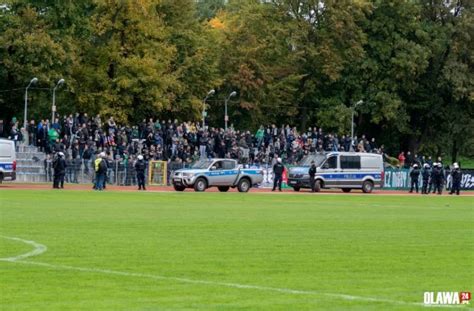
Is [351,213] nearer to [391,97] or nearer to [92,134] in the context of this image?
[92,134]

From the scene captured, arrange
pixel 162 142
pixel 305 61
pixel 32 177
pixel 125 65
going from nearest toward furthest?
1. pixel 32 177
2. pixel 162 142
3. pixel 125 65
4. pixel 305 61

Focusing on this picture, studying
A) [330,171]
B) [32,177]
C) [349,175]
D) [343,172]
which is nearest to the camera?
[32,177]

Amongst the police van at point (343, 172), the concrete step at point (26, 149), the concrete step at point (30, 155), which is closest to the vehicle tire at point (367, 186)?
the police van at point (343, 172)

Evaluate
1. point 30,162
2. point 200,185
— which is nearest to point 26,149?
point 30,162

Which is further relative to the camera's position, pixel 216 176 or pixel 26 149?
pixel 26 149

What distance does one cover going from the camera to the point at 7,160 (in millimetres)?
50125

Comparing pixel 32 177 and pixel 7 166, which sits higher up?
pixel 7 166

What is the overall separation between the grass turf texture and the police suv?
21486 millimetres

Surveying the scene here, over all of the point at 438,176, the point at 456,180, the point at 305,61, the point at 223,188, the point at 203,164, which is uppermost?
the point at 305,61

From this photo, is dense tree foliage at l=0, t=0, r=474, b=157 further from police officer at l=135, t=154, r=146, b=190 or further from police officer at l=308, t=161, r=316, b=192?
police officer at l=135, t=154, r=146, b=190

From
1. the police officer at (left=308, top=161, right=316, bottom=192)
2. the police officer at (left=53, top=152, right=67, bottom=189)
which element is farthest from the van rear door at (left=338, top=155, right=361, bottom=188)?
the police officer at (left=53, top=152, right=67, bottom=189)

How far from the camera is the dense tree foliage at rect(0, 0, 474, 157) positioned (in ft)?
247

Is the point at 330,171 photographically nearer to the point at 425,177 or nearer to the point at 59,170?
the point at 425,177

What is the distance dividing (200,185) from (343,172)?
9768mm
